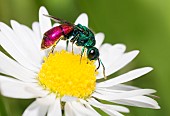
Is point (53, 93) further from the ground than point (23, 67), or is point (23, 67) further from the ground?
point (23, 67)

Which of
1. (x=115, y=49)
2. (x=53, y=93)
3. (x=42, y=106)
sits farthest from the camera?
(x=115, y=49)

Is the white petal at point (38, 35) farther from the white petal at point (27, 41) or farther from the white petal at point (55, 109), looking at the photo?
the white petal at point (55, 109)

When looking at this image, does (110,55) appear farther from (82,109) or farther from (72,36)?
(82,109)

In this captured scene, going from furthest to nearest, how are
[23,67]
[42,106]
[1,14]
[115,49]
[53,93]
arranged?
1. [1,14]
2. [115,49]
3. [23,67]
4. [53,93]
5. [42,106]

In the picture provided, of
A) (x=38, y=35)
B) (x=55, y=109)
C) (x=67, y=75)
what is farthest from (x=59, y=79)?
(x=38, y=35)

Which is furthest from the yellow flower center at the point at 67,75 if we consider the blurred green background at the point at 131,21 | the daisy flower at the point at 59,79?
the blurred green background at the point at 131,21

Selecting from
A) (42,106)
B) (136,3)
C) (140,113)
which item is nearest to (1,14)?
(136,3)

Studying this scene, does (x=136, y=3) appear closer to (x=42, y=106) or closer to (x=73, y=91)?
(x=73, y=91)
